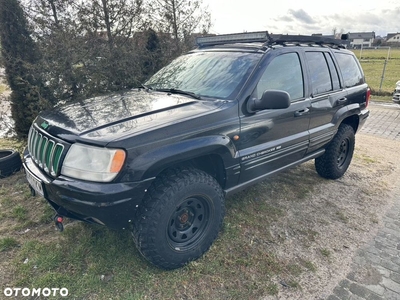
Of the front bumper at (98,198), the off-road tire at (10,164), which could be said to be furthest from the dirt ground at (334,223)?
the off-road tire at (10,164)

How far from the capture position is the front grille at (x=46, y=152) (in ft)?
7.30

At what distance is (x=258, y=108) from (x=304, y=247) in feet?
4.81

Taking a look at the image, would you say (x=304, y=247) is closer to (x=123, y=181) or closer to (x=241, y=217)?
(x=241, y=217)

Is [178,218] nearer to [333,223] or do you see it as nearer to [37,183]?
[37,183]

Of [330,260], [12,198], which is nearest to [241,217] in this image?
[330,260]

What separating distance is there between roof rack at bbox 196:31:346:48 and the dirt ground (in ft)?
6.48


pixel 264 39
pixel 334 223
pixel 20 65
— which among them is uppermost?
pixel 264 39

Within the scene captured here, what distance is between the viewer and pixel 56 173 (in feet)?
7.25

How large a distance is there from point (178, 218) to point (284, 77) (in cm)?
190

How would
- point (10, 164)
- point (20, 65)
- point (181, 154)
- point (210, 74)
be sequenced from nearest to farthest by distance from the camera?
point (181, 154)
point (210, 74)
point (10, 164)
point (20, 65)

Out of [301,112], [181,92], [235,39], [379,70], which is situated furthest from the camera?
[379,70]

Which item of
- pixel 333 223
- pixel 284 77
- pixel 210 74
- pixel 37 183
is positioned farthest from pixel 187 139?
pixel 333 223

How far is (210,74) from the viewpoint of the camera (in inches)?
124

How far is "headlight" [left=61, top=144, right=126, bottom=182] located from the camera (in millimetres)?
2059
